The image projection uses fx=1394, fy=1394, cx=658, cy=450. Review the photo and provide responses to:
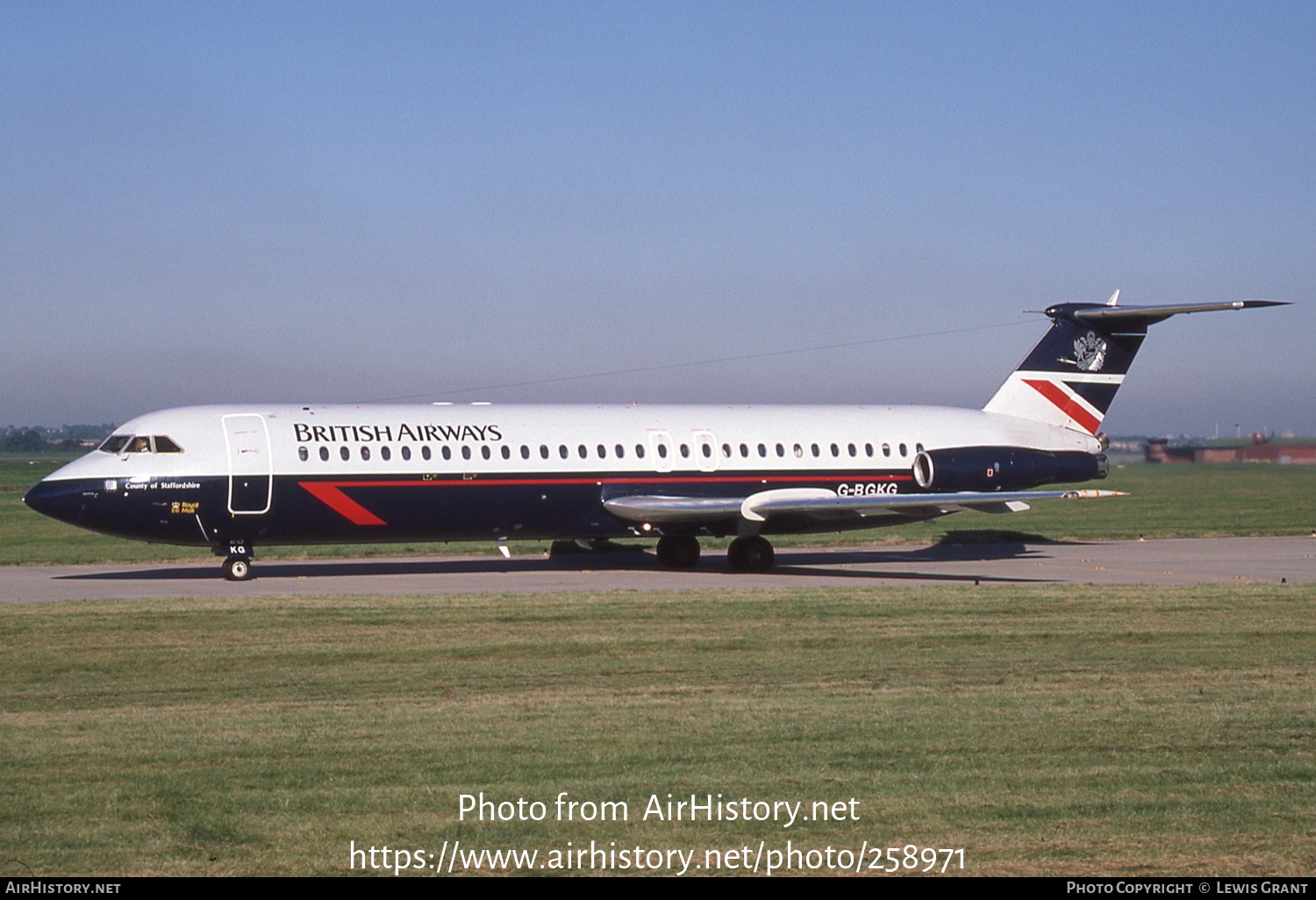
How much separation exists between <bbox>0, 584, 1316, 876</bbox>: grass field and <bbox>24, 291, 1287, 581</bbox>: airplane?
5.86 meters

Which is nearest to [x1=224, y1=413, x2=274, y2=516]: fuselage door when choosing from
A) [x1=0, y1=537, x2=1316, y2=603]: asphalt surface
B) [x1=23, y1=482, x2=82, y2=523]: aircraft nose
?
[x1=0, y1=537, x2=1316, y2=603]: asphalt surface

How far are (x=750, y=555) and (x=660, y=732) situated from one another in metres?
17.6

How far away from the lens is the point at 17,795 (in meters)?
9.10

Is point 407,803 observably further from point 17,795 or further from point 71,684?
point 71,684

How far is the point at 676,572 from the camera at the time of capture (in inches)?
1125

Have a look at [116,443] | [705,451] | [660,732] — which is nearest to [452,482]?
[705,451]

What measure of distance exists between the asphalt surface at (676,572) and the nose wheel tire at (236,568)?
0.76 feet

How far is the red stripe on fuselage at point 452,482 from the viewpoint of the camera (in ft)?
84.4

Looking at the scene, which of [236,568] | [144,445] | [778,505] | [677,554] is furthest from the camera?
[677,554]

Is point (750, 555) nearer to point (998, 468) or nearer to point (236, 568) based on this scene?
point (998, 468)

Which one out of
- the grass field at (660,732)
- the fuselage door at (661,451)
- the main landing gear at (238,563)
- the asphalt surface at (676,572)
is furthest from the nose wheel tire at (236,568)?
the fuselage door at (661,451)

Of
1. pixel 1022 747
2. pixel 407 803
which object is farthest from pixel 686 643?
pixel 407 803

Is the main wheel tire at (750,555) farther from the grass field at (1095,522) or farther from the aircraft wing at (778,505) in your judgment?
the grass field at (1095,522)
